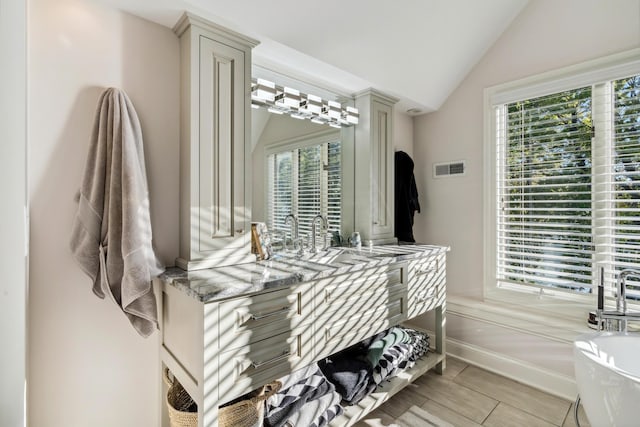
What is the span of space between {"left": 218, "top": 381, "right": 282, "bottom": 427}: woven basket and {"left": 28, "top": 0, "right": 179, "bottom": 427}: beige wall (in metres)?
0.44

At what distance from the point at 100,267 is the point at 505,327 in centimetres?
262

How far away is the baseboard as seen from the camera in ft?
6.85

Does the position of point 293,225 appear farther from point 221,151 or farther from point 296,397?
point 296,397

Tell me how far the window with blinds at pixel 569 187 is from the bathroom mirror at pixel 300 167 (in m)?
1.28

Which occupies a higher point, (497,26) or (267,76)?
(497,26)

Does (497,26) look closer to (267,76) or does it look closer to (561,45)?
(561,45)

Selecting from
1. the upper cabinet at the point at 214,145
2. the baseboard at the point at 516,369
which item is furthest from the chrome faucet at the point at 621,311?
the upper cabinet at the point at 214,145

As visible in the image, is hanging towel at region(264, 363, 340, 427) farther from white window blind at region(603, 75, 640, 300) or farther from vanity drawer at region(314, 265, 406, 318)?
white window blind at region(603, 75, 640, 300)

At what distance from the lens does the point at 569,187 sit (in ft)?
7.25

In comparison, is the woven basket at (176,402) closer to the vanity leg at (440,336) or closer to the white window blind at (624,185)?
the vanity leg at (440,336)

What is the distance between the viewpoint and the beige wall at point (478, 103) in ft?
6.73

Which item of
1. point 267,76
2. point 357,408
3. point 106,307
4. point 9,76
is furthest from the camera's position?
point 267,76

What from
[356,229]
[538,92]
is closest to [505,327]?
[356,229]

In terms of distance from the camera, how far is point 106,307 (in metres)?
1.41
